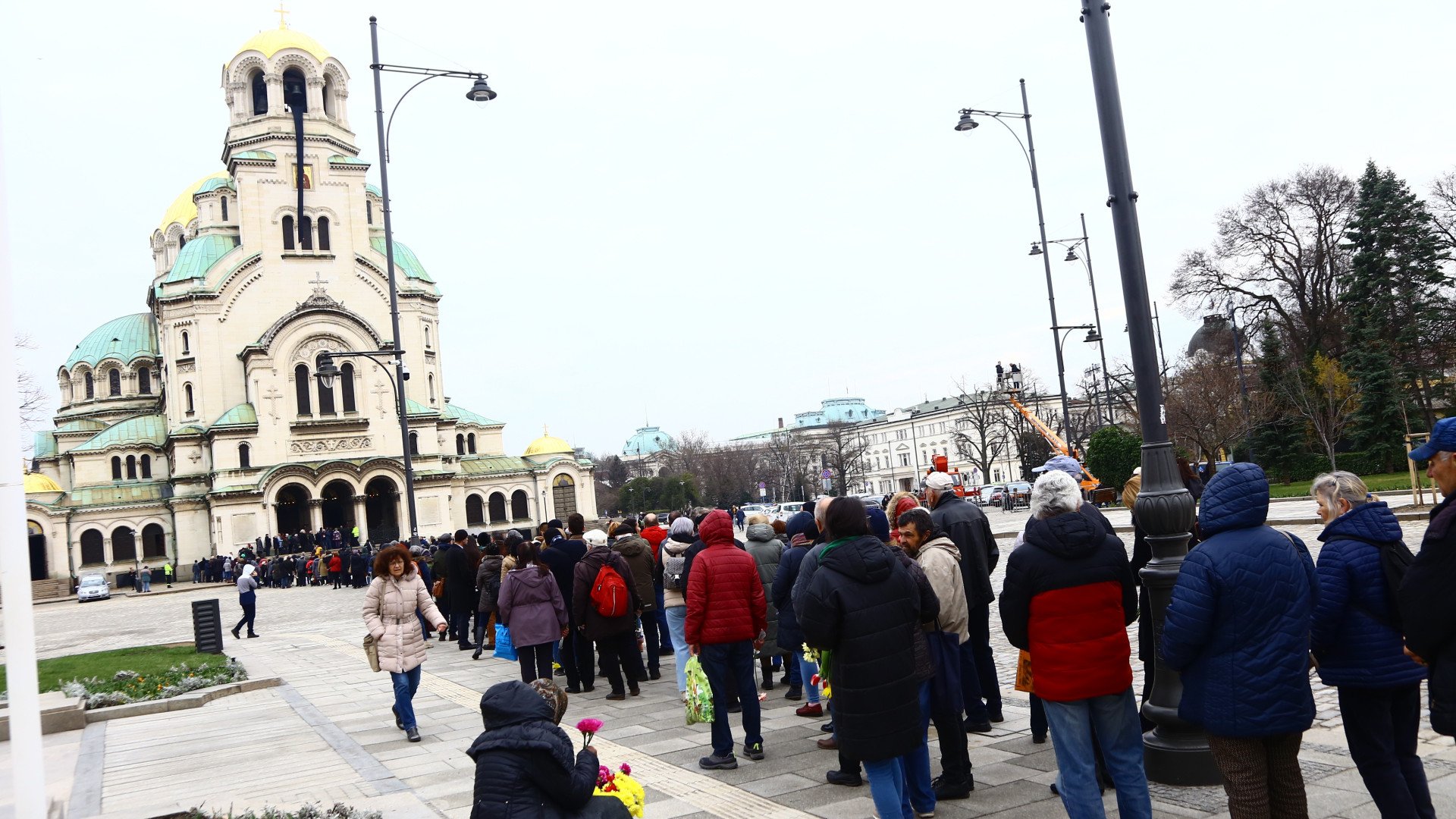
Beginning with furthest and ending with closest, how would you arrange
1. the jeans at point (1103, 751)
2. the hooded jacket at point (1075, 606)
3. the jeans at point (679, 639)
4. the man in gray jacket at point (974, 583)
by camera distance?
1. the jeans at point (679, 639)
2. the man in gray jacket at point (974, 583)
3. the jeans at point (1103, 751)
4. the hooded jacket at point (1075, 606)

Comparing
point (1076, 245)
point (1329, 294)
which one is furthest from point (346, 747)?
point (1329, 294)

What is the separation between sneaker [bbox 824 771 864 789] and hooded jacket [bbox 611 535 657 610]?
5288mm

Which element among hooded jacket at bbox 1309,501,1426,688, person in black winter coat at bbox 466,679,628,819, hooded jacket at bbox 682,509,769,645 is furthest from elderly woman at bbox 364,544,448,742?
hooded jacket at bbox 1309,501,1426,688

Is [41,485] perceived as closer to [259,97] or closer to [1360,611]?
[259,97]

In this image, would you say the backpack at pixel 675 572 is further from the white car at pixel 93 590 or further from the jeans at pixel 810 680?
the white car at pixel 93 590

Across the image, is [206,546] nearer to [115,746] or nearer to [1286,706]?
[115,746]

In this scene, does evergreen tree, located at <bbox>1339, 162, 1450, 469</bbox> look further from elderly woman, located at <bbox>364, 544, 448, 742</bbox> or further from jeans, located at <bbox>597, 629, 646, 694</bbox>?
elderly woman, located at <bbox>364, 544, 448, 742</bbox>

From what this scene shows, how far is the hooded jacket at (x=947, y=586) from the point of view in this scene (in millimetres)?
7031

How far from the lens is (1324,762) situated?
6.57m

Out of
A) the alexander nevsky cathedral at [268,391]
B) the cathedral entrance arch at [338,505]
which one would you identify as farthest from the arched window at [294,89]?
the cathedral entrance arch at [338,505]

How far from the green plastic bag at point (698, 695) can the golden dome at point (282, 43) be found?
6131 cm

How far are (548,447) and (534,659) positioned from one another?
61.8 metres

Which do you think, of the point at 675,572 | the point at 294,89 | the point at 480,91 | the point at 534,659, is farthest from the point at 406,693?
the point at 294,89

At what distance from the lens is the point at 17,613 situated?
4.12 m
